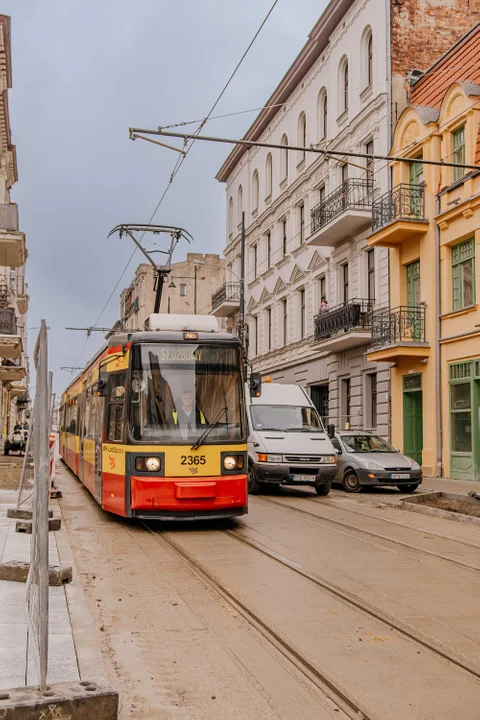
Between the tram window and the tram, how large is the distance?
0.05ft

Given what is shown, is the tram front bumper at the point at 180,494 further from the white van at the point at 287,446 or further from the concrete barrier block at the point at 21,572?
the white van at the point at 287,446

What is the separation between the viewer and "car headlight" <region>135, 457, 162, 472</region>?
11328 mm

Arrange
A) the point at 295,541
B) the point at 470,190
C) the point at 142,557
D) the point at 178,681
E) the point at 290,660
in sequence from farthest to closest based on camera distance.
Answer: the point at 470,190 < the point at 295,541 < the point at 142,557 < the point at 290,660 < the point at 178,681

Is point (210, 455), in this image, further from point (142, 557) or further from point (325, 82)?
point (325, 82)

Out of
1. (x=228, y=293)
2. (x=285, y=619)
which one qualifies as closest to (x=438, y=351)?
(x=285, y=619)

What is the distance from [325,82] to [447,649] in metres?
30.2

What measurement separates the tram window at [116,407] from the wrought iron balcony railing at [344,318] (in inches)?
624

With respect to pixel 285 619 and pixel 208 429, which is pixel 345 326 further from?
pixel 285 619

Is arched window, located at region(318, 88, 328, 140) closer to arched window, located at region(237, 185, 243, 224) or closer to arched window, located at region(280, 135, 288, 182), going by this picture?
arched window, located at region(280, 135, 288, 182)

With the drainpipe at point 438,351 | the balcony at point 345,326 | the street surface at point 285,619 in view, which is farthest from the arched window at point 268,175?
the street surface at point 285,619

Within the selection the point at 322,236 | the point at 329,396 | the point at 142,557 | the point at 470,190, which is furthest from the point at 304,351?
the point at 142,557

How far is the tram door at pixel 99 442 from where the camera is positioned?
524 inches

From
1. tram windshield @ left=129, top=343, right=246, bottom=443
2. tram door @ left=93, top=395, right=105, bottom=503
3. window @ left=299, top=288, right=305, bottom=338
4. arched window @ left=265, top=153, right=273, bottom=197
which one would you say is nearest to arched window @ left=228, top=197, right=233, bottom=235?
arched window @ left=265, top=153, right=273, bottom=197

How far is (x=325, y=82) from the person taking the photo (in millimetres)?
32875
